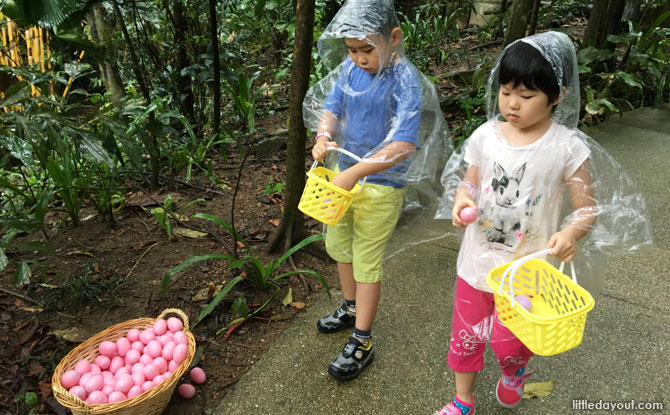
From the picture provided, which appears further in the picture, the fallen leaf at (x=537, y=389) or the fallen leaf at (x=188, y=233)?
the fallen leaf at (x=188, y=233)

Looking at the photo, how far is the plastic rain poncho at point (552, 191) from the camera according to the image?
1.50 m

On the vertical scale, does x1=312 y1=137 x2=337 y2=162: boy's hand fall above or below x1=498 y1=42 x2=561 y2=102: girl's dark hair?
below

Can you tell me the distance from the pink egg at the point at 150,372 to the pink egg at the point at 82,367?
216 millimetres

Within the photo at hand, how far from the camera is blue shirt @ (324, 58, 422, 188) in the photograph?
1.81 m

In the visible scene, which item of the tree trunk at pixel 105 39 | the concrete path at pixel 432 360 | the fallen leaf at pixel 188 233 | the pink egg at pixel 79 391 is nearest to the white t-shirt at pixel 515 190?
the concrete path at pixel 432 360

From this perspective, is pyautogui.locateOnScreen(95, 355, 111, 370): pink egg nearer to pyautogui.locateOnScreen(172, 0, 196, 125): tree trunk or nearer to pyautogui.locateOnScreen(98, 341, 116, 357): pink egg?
pyautogui.locateOnScreen(98, 341, 116, 357): pink egg

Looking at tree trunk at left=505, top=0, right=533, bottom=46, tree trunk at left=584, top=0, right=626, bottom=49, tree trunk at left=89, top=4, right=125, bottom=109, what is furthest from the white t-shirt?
tree trunk at left=584, top=0, right=626, bottom=49

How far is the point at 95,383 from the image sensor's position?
1.84 metres

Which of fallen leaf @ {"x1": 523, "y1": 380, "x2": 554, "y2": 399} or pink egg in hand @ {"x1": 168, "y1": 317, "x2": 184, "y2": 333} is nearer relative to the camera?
fallen leaf @ {"x1": 523, "y1": 380, "x2": 554, "y2": 399}

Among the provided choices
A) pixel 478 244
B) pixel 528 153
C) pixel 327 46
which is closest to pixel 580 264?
pixel 478 244

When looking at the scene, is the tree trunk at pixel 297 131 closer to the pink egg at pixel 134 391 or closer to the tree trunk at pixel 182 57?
the pink egg at pixel 134 391

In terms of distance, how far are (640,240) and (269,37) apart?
5.26m

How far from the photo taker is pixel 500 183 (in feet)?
5.16

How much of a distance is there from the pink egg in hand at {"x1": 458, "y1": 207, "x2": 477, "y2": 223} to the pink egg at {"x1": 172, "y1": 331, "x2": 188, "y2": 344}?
127cm
